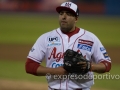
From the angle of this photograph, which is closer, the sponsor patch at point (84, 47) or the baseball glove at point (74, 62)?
the baseball glove at point (74, 62)

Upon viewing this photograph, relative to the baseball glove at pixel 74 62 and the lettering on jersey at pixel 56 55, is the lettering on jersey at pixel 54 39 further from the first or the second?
the baseball glove at pixel 74 62

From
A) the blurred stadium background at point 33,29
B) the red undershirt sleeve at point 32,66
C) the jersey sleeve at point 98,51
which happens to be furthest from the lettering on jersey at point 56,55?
the blurred stadium background at point 33,29

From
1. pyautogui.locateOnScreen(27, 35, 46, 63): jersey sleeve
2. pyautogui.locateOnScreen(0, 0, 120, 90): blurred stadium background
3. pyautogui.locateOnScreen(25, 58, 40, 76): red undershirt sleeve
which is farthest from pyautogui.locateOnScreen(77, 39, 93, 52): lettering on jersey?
pyautogui.locateOnScreen(0, 0, 120, 90): blurred stadium background

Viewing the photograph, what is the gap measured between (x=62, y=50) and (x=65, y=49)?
4 centimetres

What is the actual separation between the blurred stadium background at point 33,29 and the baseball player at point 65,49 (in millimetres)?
3874

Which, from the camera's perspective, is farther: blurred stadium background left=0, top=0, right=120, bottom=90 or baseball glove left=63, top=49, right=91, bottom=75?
blurred stadium background left=0, top=0, right=120, bottom=90

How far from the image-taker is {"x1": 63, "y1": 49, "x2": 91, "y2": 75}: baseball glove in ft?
13.7

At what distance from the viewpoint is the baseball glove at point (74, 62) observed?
13.7 feet

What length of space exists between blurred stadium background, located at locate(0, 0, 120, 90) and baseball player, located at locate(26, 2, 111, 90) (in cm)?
387

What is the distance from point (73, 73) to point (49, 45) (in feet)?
1.53

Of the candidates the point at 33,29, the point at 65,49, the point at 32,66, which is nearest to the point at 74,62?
the point at 65,49

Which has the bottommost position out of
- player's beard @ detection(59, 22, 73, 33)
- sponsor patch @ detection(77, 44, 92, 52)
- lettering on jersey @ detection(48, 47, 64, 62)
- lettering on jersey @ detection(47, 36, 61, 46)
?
lettering on jersey @ detection(48, 47, 64, 62)

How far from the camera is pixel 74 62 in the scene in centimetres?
421

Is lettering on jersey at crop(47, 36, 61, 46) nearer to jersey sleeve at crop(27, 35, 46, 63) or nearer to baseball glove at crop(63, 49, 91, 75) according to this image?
jersey sleeve at crop(27, 35, 46, 63)
